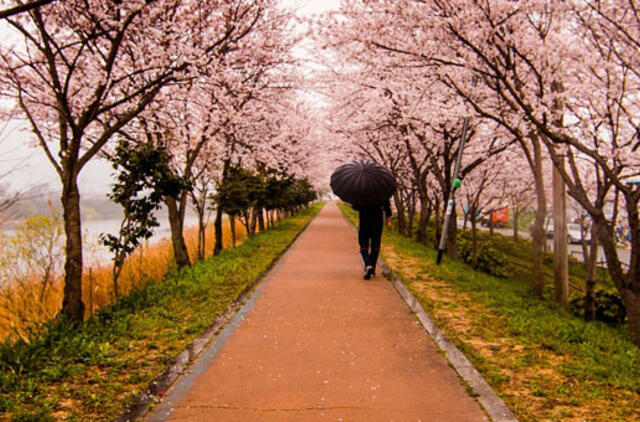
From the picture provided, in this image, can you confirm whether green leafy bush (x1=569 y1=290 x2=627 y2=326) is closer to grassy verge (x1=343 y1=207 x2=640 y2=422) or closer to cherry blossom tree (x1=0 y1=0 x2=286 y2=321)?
grassy verge (x1=343 y1=207 x2=640 y2=422)

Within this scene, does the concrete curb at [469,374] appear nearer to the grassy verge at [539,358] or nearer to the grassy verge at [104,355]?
the grassy verge at [539,358]

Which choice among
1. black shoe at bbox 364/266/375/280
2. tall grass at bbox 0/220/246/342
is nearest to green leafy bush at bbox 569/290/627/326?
black shoe at bbox 364/266/375/280

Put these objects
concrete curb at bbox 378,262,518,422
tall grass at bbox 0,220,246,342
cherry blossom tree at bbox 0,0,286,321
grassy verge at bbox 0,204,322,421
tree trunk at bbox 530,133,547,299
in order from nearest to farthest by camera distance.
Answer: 1. concrete curb at bbox 378,262,518,422
2. grassy verge at bbox 0,204,322,421
3. cherry blossom tree at bbox 0,0,286,321
4. tall grass at bbox 0,220,246,342
5. tree trunk at bbox 530,133,547,299

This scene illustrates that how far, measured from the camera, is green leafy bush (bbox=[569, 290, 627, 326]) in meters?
11.5

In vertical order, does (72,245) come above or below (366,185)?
below

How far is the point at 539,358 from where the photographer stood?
4641mm

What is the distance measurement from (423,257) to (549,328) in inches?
279

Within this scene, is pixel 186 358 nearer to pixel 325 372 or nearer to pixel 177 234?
pixel 325 372

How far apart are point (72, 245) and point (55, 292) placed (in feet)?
10.9

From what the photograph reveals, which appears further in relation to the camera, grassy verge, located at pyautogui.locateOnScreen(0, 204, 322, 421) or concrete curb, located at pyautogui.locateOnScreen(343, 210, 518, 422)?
grassy verge, located at pyautogui.locateOnScreen(0, 204, 322, 421)

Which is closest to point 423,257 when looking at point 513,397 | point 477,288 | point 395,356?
point 477,288

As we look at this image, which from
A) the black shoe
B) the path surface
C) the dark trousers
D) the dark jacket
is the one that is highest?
the dark jacket

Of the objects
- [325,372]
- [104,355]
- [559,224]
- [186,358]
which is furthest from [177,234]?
[559,224]

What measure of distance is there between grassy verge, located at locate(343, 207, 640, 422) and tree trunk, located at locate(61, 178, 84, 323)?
4.79 metres
